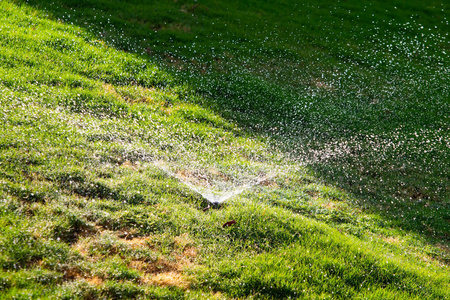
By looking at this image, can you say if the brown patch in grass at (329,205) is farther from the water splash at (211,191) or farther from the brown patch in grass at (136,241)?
the brown patch in grass at (136,241)

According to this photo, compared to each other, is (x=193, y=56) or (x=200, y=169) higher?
(x=193, y=56)

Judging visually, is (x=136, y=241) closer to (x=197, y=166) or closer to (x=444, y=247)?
(x=197, y=166)

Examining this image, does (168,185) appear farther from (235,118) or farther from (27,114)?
(235,118)

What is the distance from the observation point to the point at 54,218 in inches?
202

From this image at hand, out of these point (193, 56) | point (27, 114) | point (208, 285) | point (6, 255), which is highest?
point (193, 56)

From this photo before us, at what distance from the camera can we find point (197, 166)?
7922 mm

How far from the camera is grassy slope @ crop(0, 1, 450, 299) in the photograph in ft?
16.6

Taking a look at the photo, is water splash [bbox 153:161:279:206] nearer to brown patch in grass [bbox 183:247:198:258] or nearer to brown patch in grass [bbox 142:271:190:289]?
brown patch in grass [bbox 183:247:198:258]

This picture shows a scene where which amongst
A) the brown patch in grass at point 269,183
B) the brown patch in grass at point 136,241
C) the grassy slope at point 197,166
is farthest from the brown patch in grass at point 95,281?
the brown patch in grass at point 269,183

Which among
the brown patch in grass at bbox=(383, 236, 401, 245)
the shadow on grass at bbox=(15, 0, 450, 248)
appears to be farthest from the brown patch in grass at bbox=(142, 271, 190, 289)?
the shadow on grass at bbox=(15, 0, 450, 248)

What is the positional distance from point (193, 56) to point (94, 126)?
20.5 feet

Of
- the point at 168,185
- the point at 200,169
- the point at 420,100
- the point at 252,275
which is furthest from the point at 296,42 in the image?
the point at 252,275

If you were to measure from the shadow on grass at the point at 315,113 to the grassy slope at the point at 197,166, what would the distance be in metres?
0.07

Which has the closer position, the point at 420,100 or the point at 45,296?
the point at 45,296
